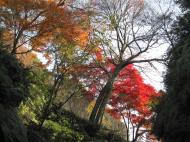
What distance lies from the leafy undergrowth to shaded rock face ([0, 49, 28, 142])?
16.7ft

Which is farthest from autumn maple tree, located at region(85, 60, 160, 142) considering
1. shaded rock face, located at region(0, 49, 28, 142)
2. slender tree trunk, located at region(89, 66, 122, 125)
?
shaded rock face, located at region(0, 49, 28, 142)

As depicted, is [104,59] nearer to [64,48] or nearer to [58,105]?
[58,105]

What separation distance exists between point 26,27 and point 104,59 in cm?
1124

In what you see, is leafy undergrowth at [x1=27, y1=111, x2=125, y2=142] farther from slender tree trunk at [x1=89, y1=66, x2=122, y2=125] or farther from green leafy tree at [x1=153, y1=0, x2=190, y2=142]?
green leafy tree at [x1=153, y1=0, x2=190, y2=142]

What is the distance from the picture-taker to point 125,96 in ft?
90.4

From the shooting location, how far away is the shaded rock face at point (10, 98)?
8.81m

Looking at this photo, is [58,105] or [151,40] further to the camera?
[151,40]

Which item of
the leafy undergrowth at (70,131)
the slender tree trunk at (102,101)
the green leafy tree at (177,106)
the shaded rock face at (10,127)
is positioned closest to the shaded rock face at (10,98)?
the shaded rock face at (10,127)

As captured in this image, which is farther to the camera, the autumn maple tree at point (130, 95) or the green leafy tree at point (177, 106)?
the autumn maple tree at point (130, 95)

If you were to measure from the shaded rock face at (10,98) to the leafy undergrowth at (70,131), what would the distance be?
509 centimetres

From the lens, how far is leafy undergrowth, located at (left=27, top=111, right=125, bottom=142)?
17016mm

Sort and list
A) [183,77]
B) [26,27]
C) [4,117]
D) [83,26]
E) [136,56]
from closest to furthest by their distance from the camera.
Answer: [4,117]
[183,77]
[26,27]
[83,26]
[136,56]

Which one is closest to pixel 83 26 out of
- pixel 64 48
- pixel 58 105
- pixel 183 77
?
pixel 64 48

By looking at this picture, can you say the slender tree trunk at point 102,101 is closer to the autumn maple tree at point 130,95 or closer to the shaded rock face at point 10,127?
the autumn maple tree at point 130,95
